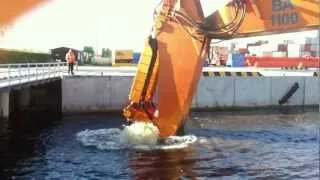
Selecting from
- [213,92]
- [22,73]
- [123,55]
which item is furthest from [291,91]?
[123,55]

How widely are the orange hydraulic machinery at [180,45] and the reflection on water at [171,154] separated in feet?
4.75

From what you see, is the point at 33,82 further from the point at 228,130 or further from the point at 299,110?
the point at 299,110

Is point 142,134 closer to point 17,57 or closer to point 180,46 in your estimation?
point 180,46

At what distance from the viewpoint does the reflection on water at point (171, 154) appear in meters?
13.6

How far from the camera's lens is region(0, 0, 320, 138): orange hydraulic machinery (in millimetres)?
16484

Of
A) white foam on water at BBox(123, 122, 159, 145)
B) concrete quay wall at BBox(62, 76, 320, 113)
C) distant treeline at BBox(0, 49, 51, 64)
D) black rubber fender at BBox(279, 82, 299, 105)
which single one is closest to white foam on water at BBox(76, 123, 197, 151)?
white foam on water at BBox(123, 122, 159, 145)

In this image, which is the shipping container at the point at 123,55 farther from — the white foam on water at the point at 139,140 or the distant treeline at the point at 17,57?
the white foam on water at the point at 139,140

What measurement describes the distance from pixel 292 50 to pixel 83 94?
7610 centimetres

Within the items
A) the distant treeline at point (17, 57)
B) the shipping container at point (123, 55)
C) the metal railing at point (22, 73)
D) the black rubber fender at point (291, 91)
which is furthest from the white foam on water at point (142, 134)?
the shipping container at point (123, 55)

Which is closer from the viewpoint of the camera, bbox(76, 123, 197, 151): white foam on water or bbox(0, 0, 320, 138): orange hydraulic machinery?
bbox(0, 0, 320, 138): orange hydraulic machinery

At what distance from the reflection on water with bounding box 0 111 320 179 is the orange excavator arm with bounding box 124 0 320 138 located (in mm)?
1437

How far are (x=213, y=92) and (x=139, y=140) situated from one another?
52.0 feet

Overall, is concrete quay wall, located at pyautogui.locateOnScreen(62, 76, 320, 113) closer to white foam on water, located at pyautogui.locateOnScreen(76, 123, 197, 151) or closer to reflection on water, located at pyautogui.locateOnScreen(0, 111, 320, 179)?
reflection on water, located at pyautogui.locateOnScreen(0, 111, 320, 179)

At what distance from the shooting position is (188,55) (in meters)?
16.8
